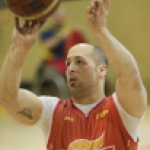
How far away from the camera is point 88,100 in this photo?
2.57 metres

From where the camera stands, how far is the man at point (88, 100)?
87.1 inches

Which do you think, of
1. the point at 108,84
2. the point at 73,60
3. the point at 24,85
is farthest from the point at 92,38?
the point at 73,60

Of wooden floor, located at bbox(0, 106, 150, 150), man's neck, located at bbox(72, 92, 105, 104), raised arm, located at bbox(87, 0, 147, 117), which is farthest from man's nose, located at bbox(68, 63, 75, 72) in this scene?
wooden floor, located at bbox(0, 106, 150, 150)


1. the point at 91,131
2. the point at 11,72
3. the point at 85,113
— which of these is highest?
the point at 11,72

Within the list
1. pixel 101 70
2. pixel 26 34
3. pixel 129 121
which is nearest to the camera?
pixel 26 34

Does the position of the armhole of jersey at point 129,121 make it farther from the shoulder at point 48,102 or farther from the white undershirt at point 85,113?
the shoulder at point 48,102

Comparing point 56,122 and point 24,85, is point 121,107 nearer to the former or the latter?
point 56,122

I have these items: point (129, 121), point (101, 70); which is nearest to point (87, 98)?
point (101, 70)

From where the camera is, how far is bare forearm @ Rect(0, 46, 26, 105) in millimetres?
2182

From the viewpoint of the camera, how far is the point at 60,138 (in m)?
2.43

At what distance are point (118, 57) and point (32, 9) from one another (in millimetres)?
557

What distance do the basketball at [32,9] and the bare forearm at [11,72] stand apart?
0.70ft

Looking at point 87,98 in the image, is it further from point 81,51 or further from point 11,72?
point 11,72

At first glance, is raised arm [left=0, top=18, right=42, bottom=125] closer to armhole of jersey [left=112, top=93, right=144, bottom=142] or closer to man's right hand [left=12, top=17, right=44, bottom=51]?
man's right hand [left=12, top=17, right=44, bottom=51]
